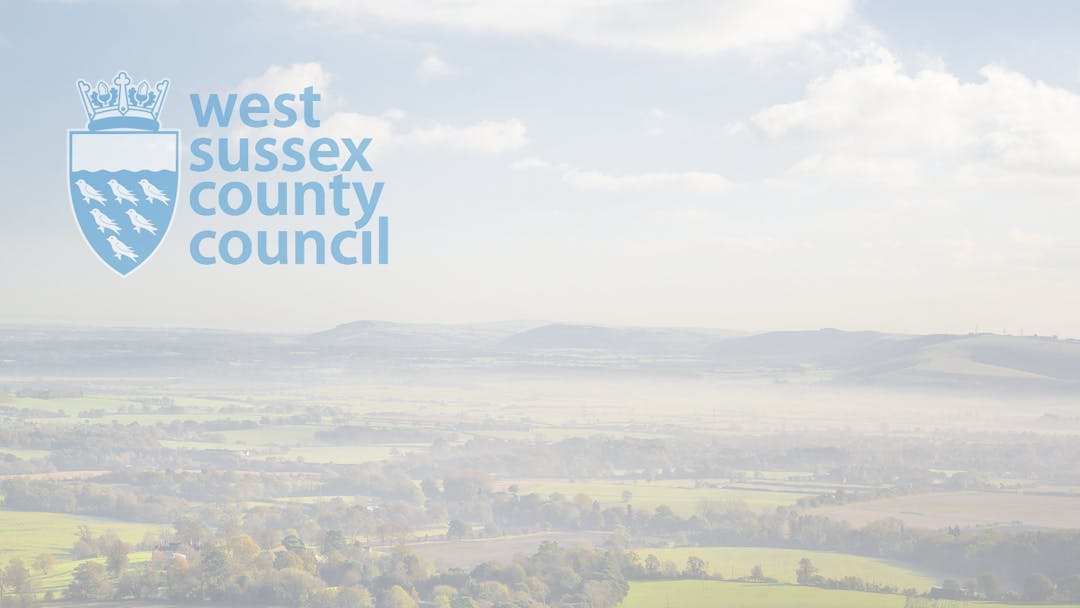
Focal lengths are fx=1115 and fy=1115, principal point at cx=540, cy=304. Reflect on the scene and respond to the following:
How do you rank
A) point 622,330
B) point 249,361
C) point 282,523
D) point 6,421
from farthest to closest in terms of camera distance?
point 622,330 → point 249,361 → point 6,421 → point 282,523

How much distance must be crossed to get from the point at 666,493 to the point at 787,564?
52.7 feet

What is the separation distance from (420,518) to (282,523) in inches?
217

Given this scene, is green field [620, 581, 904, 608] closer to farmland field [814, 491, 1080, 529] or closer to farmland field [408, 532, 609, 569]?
farmland field [408, 532, 609, 569]

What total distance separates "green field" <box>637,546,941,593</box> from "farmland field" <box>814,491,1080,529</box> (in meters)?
5.29

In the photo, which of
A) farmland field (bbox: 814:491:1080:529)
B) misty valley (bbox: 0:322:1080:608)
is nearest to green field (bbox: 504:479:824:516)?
misty valley (bbox: 0:322:1080:608)

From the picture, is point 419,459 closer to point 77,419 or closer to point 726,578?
point 77,419

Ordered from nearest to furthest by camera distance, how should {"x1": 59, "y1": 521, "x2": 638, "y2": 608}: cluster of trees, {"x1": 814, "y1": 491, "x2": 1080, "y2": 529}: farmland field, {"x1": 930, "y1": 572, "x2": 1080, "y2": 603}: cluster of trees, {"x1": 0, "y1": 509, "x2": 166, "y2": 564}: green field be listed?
{"x1": 59, "y1": 521, "x2": 638, "y2": 608}: cluster of trees, {"x1": 930, "y1": 572, "x2": 1080, "y2": 603}: cluster of trees, {"x1": 0, "y1": 509, "x2": 166, "y2": 564}: green field, {"x1": 814, "y1": 491, "x2": 1080, "y2": 529}: farmland field

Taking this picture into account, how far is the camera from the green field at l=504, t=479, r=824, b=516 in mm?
45275

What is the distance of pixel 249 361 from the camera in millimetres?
94250

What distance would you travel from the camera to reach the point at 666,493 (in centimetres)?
4969

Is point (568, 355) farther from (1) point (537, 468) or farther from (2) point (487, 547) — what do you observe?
(2) point (487, 547)

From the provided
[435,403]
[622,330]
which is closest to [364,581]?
[435,403]

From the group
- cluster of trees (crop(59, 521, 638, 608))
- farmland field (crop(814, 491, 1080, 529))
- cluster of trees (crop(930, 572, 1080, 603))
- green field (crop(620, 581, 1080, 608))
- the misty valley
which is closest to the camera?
cluster of trees (crop(59, 521, 638, 608))

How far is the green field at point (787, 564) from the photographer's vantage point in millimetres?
31594
